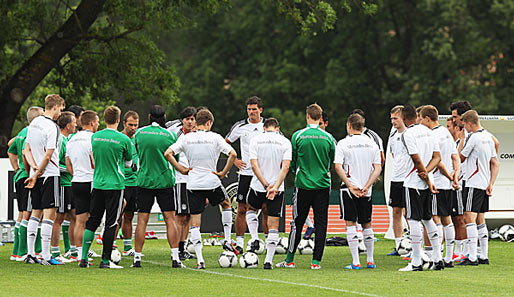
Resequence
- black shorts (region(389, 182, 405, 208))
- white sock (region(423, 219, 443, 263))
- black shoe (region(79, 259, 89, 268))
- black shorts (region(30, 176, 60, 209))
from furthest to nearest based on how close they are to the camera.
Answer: black shorts (region(389, 182, 405, 208)), black shorts (region(30, 176, 60, 209)), black shoe (region(79, 259, 89, 268)), white sock (region(423, 219, 443, 263))

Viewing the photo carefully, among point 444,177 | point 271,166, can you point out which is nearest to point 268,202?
point 271,166

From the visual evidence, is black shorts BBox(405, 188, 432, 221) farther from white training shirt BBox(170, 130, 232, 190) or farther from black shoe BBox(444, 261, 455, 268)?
white training shirt BBox(170, 130, 232, 190)

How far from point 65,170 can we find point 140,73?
632 inches

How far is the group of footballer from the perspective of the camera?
493 inches

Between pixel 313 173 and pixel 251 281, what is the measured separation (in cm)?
204

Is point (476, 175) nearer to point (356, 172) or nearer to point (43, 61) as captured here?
point (356, 172)

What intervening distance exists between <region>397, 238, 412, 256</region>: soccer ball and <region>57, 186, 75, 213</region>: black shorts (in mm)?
5301

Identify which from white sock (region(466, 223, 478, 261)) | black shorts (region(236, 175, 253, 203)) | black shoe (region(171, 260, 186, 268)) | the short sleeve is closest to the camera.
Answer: the short sleeve

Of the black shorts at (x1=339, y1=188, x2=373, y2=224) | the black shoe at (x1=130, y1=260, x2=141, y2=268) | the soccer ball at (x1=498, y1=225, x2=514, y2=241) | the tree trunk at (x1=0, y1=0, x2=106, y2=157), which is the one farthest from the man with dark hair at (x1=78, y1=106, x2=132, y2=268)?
the tree trunk at (x1=0, y1=0, x2=106, y2=157)

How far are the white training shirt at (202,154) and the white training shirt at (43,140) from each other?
187cm

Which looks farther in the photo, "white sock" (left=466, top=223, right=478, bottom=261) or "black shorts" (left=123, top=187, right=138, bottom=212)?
"black shorts" (left=123, top=187, right=138, bottom=212)

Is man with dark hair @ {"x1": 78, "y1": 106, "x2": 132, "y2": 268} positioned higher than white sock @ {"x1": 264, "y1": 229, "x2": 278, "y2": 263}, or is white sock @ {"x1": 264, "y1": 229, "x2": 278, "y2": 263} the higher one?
man with dark hair @ {"x1": 78, "y1": 106, "x2": 132, "y2": 268}

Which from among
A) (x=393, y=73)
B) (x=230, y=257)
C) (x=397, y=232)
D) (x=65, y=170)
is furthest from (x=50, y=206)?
(x=393, y=73)

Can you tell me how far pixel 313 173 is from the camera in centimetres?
1265
